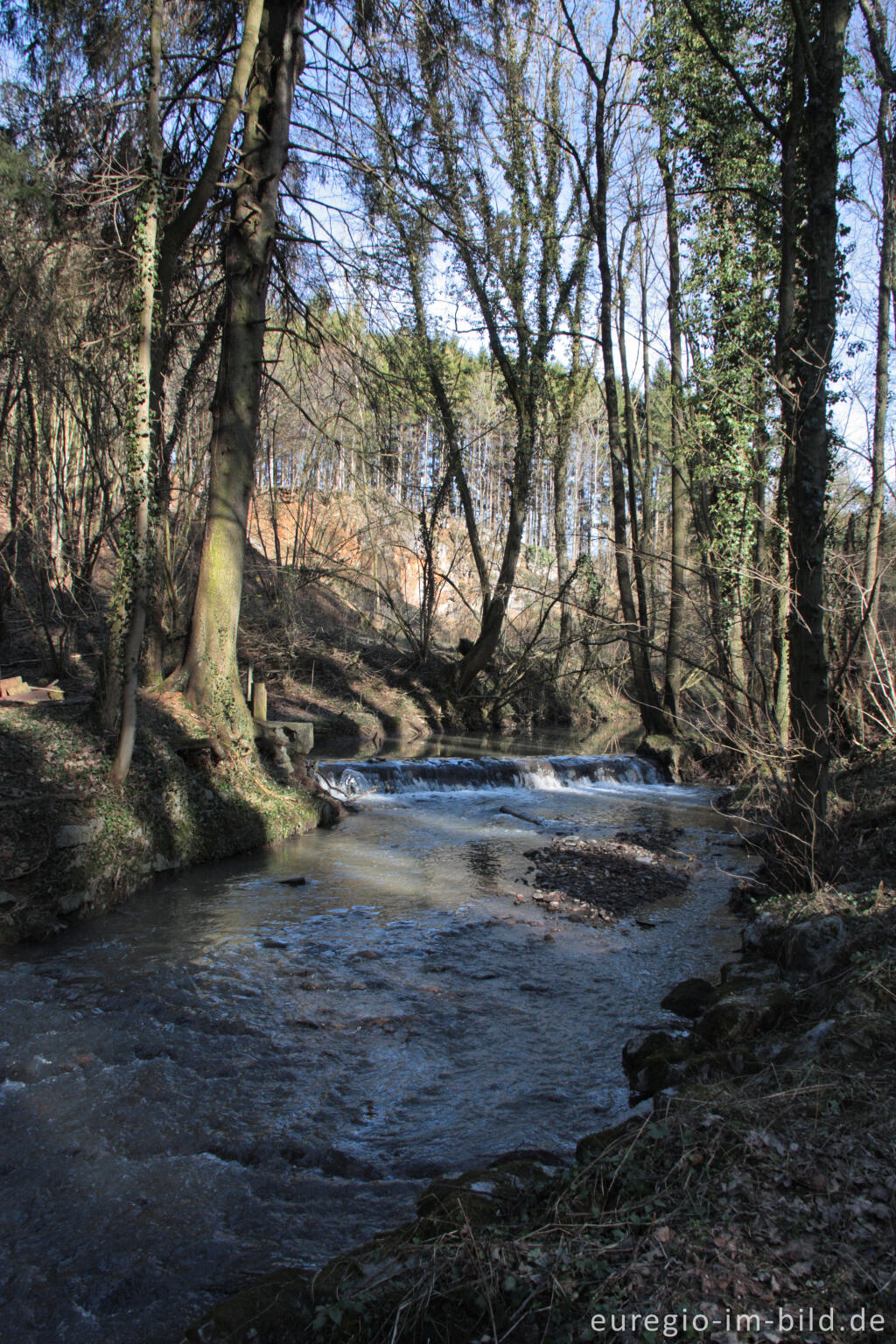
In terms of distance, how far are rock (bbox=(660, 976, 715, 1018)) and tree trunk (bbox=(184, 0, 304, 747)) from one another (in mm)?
6220

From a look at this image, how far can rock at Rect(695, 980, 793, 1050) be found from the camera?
14.0 ft

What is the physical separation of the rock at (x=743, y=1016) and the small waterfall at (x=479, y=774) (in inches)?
354

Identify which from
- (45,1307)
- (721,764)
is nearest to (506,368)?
(721,764)

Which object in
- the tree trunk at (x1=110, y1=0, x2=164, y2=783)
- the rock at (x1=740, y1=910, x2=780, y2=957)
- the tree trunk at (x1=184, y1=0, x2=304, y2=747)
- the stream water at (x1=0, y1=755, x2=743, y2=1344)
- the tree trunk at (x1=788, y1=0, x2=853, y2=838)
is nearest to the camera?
the stream water at (x1=0, y1=755, x2=743, y2=1344)

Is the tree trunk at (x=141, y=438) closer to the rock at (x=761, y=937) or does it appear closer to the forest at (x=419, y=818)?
the forest at (x=419, y=818)

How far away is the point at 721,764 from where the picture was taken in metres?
16.5

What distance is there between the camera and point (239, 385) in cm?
1006

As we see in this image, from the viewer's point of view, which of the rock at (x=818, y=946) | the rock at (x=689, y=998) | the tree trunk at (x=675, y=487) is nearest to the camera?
the rock at (x=818, y=946)

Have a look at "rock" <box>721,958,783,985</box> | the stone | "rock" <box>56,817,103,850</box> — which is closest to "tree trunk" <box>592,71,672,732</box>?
the stone

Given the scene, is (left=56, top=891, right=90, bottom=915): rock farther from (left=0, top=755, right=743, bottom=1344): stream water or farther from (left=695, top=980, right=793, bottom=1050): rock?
(left=695, top=980, right=793, bottom=1050): rock

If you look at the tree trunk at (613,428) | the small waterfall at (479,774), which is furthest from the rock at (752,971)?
the tree trunk at (613,428)

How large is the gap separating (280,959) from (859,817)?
16.4ft

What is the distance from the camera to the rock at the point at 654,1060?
4082mm

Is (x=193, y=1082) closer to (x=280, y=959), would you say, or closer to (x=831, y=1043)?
(x=280, y=959)
